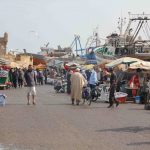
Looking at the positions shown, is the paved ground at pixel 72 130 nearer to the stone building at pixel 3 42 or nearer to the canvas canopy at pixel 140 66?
the canvas canopy at pixel 140 66

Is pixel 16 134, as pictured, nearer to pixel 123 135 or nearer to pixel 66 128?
pixel 66 128

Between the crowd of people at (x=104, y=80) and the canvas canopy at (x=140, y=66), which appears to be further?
the canvas canopy at (x=140, y=66)

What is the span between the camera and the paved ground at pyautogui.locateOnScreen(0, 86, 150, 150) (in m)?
11.0

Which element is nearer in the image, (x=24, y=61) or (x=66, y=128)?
(x=66, y=128)

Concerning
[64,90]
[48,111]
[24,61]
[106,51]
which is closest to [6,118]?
[48,111]

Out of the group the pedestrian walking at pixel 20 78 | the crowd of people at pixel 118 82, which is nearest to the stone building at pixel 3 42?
the pedestrian walking at pixel 20 78

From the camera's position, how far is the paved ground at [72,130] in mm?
11008

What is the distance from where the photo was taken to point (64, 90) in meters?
36.0

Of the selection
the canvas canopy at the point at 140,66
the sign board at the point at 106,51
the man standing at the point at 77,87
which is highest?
the sign board at the point at 106,51

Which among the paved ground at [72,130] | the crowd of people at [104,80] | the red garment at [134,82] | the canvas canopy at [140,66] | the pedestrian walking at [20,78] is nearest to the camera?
the paved ground at [72,130]

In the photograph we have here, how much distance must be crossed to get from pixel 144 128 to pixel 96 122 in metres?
1.77

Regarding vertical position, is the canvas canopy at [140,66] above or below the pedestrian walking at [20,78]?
above

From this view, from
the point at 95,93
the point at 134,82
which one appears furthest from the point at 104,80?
the point at 95,93

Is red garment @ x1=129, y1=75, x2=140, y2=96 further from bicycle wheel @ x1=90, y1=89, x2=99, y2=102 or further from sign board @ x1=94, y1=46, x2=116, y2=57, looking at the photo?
sign board @ x1=94, y1=46, x2=116, y2=57
